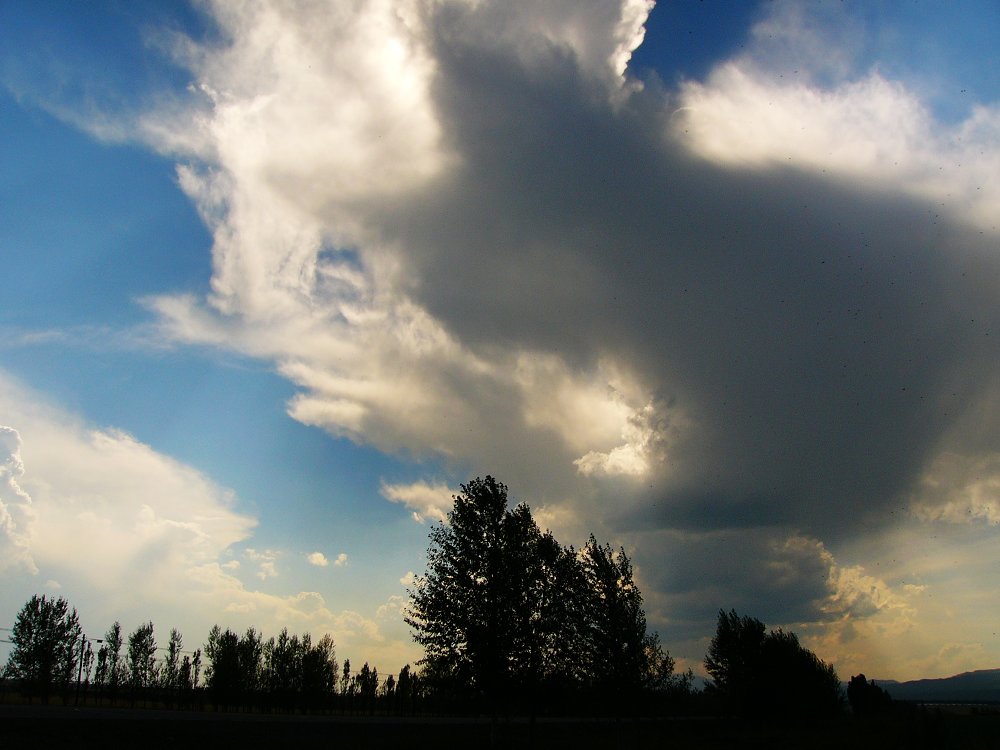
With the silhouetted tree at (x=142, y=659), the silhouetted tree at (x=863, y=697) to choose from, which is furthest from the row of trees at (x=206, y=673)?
the silhouetted tree at (x=863, y=697)

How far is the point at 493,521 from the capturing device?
143 feet

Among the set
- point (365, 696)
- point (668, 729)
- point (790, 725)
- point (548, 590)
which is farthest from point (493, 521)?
point (365, 696)

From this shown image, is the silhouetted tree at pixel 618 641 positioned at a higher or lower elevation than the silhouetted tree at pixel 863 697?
higher

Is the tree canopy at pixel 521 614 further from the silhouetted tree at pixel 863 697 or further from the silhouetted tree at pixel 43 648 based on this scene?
the silhouetted tree at pixel 863 697

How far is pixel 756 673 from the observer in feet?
299

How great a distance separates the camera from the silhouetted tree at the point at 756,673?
90500 millimetres

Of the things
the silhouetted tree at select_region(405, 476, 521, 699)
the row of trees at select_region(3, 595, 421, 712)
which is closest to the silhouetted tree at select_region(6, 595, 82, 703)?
the row of trees at select_region(3, 595, 421, 712)

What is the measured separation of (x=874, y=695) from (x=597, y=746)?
12035 cm

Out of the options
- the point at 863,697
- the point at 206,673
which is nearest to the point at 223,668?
the point at 206,673

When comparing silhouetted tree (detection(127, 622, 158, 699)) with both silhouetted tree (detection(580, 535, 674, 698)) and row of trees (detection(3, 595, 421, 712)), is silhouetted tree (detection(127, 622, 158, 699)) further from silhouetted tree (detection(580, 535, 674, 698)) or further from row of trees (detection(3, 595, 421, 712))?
silhouetted tree (detection(580, 535, 674, 698))

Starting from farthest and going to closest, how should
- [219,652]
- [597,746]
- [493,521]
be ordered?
[219,652] → [597,746] → [493,521]

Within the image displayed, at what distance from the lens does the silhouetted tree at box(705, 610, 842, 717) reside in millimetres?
90500

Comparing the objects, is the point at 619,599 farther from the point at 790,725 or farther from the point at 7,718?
the point at 790,725

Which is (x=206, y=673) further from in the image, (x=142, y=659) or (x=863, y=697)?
(x=863, y=697)
